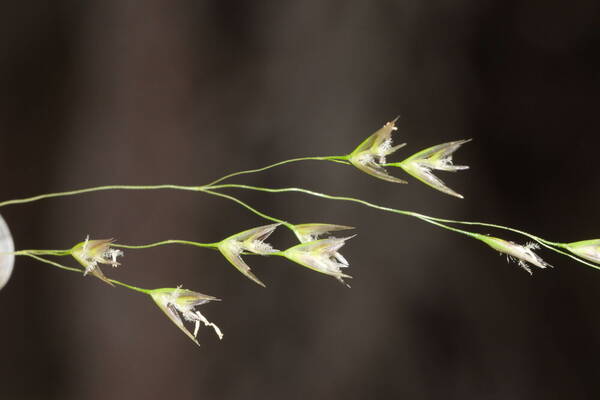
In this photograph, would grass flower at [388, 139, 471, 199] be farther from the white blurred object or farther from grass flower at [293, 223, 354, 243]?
the white blurred object

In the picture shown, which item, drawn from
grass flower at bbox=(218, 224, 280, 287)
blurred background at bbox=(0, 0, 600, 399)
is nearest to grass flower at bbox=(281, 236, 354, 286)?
grass flower at bbox=(218, 224, 280, 287)

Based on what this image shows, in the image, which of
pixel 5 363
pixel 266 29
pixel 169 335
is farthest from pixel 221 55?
pixel 5 363

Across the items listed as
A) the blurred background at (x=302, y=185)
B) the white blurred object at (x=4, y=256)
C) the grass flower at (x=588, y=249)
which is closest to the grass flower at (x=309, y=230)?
the grass flower at (x=588, y=249)

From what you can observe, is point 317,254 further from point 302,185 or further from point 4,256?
point 302,185

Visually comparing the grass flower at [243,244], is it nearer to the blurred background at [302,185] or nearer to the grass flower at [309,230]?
the grass flower at [309,230]

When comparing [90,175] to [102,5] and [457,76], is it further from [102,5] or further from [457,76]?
[457,76]

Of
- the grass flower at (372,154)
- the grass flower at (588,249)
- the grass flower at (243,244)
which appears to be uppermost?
the grass flower at (372,154)

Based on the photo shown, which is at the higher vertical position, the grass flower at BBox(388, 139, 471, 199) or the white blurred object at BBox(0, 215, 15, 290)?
the grass flower at BBox(388, 139, 471, 199)

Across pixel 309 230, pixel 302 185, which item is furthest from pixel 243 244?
pixel 302 185

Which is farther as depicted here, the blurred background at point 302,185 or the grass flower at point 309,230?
the blurred background at point 302,185

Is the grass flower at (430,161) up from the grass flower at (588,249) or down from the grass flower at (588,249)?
up
